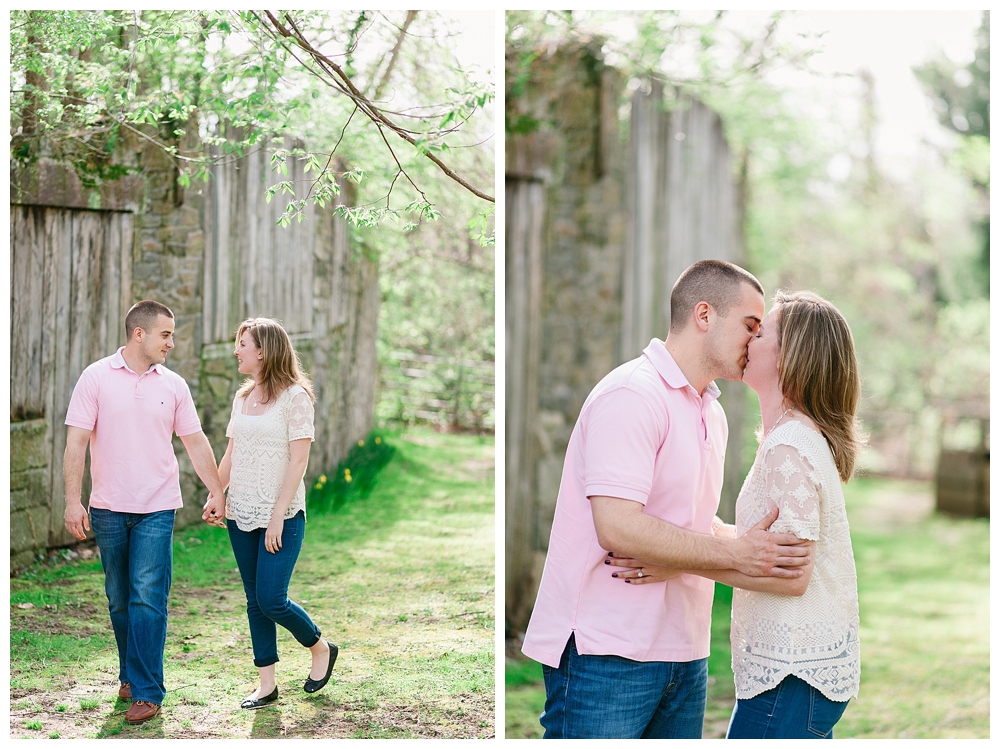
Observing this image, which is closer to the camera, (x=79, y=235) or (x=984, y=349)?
(x=79, y=235)

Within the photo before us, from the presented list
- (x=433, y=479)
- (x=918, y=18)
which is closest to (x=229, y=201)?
(x=433, y=479)

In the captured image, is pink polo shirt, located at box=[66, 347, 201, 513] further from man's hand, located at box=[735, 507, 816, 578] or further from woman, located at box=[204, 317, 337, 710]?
man's hand, located at box=[735, 507, 816, 578]

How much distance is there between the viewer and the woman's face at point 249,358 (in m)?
2.79

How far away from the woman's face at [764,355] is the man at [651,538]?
0.02 metres

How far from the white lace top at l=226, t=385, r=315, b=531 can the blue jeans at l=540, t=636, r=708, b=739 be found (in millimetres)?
1050

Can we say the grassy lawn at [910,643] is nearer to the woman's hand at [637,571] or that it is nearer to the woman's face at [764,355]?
the woman's hand at [637,571]

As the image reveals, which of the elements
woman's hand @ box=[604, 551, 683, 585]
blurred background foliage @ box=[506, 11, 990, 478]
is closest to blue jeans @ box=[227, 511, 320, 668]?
woman's hand @ box=[604, 551, 683, 585]

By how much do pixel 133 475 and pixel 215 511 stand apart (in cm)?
28

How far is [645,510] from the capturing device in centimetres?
224

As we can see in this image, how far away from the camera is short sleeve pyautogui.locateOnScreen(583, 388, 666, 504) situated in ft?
6.87

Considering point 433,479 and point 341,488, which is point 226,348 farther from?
point 433,479

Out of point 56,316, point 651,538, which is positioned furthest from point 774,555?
point 56,316

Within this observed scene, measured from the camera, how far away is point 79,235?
2.86 metres
